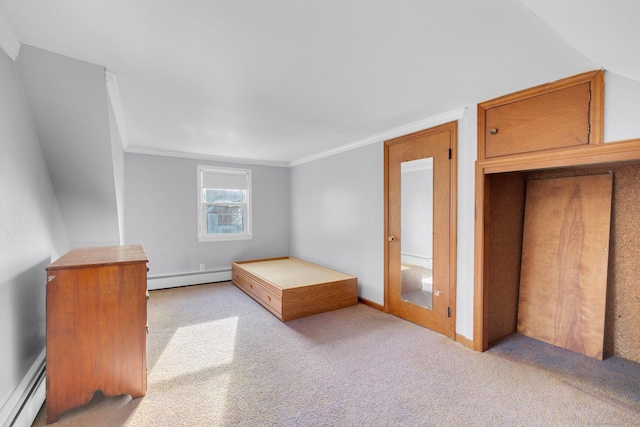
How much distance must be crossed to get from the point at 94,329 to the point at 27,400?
1.61ft

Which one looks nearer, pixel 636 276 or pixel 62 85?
pixel 62 85

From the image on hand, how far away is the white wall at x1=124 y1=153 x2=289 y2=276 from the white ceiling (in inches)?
77.3

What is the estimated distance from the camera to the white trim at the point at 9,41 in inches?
55.9

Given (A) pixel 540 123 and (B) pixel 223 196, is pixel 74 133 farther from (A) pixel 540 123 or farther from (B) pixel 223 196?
(A) pixel 540 123

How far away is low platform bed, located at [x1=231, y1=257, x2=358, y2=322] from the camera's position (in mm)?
3324

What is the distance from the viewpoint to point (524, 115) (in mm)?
2258

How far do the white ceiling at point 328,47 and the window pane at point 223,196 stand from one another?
238 centimetres

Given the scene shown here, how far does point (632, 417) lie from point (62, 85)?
412 centimetres

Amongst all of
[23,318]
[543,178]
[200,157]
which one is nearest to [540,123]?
[543,178]

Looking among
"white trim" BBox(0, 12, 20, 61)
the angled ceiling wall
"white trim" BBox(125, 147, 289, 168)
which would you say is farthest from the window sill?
"white trim" BBox(0, 12, 20, 61)

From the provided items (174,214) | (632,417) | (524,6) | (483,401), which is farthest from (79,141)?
(632,417)

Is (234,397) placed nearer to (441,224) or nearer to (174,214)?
(441,224)

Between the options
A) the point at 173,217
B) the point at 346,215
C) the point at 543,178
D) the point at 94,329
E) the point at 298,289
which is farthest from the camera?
the point at 173,217

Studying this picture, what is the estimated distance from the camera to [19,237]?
5.64 feet
